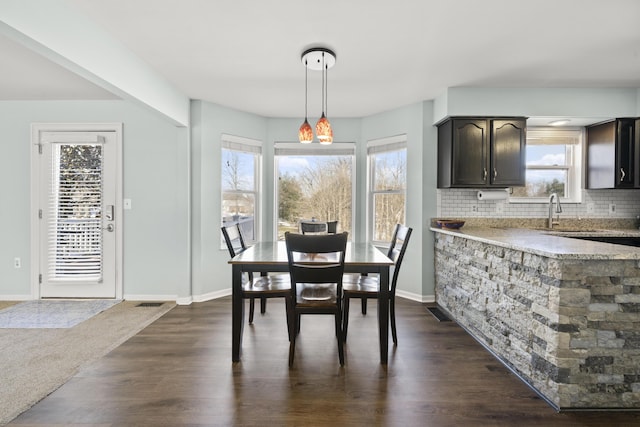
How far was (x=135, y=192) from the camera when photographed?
391 centimetres

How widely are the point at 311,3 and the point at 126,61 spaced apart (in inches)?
64.4

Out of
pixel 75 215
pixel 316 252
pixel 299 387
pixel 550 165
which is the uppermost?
pixel 550 165

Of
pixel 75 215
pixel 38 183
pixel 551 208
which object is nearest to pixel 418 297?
pixel 551 208

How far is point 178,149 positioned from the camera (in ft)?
12.7

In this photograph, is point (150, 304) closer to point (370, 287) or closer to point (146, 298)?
point (146, 298)

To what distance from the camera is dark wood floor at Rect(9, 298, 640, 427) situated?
178 cm

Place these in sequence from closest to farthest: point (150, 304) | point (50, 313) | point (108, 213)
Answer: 1. point (50, 313)
2. point (150, 304)
3. point (108, 213)

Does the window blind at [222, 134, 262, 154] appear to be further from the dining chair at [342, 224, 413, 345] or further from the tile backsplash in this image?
the tile backsplash

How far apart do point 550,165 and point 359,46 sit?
305 centimetres

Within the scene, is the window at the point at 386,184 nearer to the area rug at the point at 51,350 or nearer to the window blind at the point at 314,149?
the window blind at the point at 314,149

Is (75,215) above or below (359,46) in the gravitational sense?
below

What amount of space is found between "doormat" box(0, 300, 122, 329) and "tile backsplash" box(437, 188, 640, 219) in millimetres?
4163

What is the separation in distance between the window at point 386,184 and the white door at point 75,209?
3308 mm

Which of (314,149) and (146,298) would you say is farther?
(314,149)
